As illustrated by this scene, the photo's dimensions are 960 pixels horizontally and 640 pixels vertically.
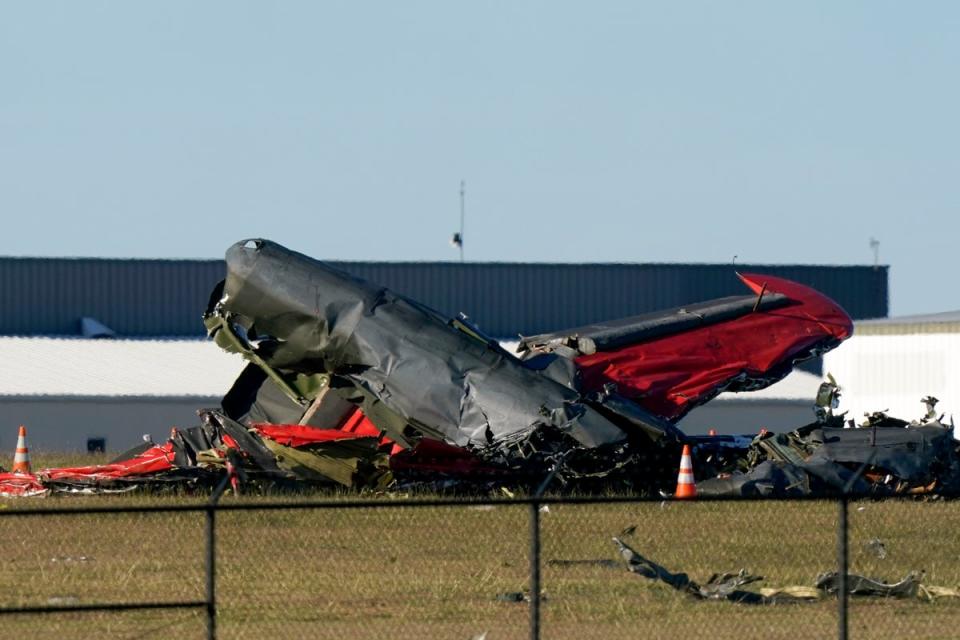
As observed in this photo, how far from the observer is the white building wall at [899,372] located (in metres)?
39.9

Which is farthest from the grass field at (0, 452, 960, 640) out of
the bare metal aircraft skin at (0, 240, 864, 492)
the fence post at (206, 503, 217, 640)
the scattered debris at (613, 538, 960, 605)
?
the fence post at (206, 503, 217, 640)

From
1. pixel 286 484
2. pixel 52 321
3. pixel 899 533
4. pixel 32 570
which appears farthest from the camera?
pixel 52 321

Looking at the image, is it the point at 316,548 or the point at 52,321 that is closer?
the point at 316,548

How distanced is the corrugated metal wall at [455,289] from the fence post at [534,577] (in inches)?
1736

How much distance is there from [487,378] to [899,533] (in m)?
5.50

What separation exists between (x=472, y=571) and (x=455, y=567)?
367mm

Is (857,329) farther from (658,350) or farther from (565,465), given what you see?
(565,465)

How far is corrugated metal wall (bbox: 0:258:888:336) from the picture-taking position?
180 ft

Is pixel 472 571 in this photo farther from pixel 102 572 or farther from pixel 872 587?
pixel 872 587

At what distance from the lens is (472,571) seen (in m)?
16.3

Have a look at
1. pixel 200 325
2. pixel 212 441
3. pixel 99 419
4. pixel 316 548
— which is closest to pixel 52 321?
pixel 200 325

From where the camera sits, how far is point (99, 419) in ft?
148

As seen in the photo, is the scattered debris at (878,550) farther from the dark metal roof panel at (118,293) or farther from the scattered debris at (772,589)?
the dark metal roof panel at (118,293)

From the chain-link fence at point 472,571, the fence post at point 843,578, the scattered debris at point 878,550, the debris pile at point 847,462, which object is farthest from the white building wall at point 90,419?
the fence post at point 843,578
